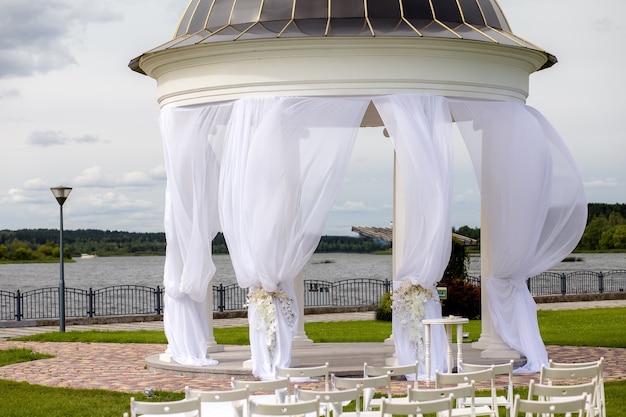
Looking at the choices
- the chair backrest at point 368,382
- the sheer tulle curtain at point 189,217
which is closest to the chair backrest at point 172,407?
the chair backrest at point 368,382

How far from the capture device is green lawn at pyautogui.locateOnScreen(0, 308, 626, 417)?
14.0 m

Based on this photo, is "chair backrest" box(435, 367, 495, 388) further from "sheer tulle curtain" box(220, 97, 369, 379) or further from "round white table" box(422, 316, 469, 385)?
"sheer tulle curtain" box(220, 97, 369, 379)

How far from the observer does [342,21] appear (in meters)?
16.5

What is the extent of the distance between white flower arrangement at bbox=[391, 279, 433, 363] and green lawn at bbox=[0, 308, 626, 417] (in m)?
2.05

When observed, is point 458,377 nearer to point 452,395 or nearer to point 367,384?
point 367,384

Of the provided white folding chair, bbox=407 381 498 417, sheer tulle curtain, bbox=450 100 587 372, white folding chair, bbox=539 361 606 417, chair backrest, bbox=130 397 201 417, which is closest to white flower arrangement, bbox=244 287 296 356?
sheer tulle curtain, bbox=450 100 587 372

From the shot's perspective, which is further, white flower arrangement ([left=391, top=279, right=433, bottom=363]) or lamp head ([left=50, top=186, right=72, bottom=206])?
lamp head ([left=50, top=186, right=72, bottom=206])

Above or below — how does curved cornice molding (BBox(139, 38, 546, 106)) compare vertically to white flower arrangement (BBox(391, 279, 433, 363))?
above

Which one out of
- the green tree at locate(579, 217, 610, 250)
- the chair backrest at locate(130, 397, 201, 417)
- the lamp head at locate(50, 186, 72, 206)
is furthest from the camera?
the green tree at locate(579, 217, 610, 250)

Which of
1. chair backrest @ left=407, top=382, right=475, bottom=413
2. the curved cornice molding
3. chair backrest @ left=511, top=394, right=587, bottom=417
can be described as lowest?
chair backrest @ left=511, top=394, right=587, bottom=417

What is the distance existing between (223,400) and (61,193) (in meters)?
18.1

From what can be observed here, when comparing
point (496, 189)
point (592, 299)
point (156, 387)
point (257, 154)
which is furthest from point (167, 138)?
point (592, 299)

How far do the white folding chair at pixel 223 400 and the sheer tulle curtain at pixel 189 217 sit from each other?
5.83 metres

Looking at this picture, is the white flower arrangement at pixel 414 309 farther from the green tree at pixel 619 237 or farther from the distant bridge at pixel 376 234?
the green tree at pixel 619 237
